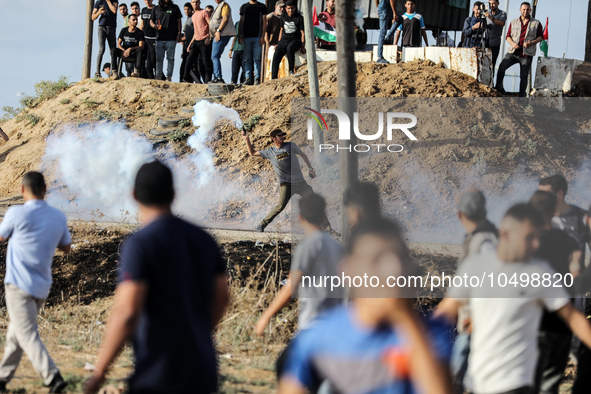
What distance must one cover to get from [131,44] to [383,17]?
630 centimetres

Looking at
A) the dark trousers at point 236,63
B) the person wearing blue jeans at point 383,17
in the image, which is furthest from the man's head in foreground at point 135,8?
the person wearing blue jeans at point 383,17

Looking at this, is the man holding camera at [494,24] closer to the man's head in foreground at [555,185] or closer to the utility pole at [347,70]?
the utility pole at [347,70]

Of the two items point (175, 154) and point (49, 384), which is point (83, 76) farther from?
point (49, 384)

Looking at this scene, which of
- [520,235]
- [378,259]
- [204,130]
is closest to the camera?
[378,259]

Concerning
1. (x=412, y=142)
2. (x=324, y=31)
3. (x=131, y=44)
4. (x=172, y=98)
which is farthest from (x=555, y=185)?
(x=131, y=44)

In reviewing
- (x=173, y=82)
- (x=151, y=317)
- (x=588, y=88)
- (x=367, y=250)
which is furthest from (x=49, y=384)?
(x=588, y=88)

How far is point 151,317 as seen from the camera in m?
2.73

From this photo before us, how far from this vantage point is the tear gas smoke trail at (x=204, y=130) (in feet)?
47.0

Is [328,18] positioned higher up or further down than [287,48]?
higher up

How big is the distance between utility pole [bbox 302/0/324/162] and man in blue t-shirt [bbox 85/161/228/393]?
27.3 feet

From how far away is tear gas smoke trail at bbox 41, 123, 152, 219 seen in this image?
1379 cm

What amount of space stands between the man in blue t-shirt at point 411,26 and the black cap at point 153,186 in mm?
→ 13233

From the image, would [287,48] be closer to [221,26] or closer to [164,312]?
[221,26]

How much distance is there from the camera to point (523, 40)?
13812mm
